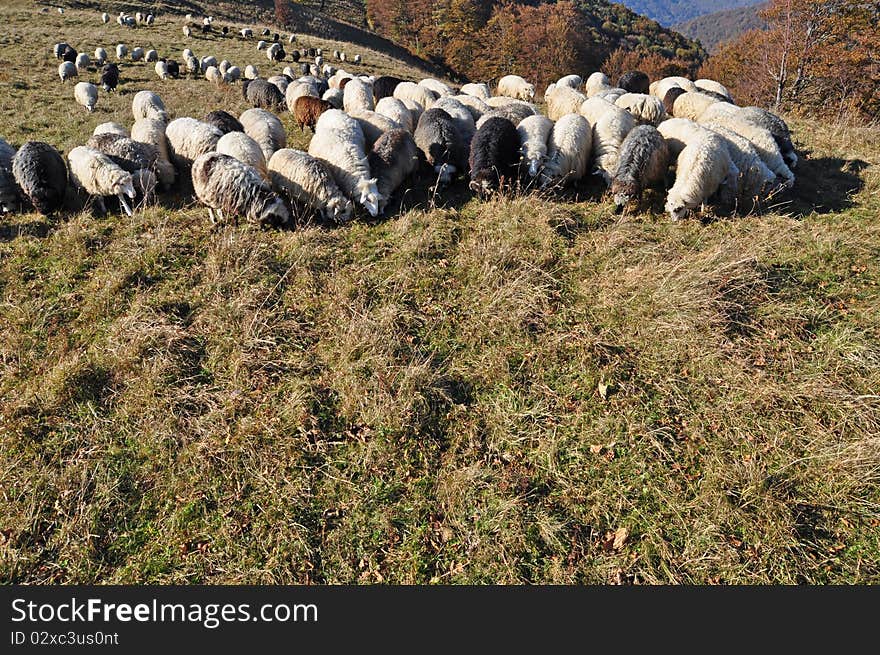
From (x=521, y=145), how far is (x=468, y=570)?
8761 mm

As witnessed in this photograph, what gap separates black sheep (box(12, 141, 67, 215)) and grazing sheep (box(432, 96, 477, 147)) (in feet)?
27.8

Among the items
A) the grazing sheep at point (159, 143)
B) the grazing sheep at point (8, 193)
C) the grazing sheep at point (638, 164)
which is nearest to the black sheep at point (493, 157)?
the grazing sheep at point (638, 164)

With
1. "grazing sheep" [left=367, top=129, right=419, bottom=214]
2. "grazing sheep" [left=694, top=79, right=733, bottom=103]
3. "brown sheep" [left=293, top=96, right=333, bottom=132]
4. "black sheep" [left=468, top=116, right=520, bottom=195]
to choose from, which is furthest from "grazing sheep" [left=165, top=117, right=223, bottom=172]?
"grazing sheep" [left=694, top=79, right=733, bottom=103]

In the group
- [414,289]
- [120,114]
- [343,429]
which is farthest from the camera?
[120,114]

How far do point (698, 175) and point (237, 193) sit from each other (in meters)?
8.80

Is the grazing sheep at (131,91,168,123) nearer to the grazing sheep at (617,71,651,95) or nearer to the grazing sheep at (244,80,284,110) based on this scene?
the grazing sheep at (244,80,284,110)

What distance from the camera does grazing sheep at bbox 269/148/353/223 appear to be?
863 centimetres

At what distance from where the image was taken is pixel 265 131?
1072 centimetres

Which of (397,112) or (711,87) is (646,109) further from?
(397,112)

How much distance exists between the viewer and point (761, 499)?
4266 mm

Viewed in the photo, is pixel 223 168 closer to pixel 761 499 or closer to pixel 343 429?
pixel 343 429

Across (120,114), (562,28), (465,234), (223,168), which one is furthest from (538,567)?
(562,28)

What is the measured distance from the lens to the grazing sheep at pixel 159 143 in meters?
9.59

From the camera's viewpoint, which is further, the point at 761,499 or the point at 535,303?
the point at 535,303
